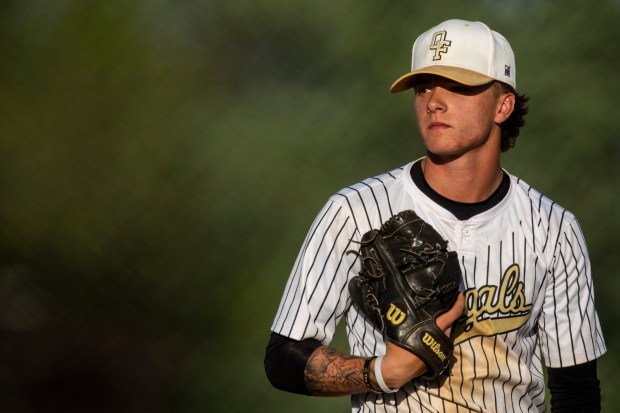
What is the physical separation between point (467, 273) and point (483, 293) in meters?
0.06

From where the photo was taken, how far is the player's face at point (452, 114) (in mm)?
2301

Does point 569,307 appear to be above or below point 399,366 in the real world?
above

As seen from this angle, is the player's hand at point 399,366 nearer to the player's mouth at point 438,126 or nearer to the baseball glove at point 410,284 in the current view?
the baseball glove at point 410,284

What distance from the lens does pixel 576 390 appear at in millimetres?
2480

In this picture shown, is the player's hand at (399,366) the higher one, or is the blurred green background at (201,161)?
the blurred green background at (201,161)

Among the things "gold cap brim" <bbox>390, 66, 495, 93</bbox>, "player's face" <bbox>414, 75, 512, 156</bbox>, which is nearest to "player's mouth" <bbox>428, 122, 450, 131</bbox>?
"player's face" <bbox>414, 75, 512, 156</bbox>

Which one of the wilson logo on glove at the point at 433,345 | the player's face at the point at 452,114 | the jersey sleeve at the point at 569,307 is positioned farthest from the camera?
the jersey sleeve at the point at 569,307

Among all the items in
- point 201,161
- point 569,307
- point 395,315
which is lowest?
point 395,315

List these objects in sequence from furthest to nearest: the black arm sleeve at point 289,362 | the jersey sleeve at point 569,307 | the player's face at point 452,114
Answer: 1. the jersey sleeve at point 569,307
2. the player's face at point 452,114
3. the black arm sleeve at point 289,362

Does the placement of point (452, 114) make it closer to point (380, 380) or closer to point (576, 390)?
point (380, 380)

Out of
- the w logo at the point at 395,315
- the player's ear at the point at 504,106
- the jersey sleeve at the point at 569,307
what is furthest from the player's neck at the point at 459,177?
the w logo at the point at 395,315

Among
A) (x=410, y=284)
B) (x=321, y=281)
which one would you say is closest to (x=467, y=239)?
(x=410, y=284)

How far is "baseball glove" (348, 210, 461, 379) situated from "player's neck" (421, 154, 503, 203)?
213 mm

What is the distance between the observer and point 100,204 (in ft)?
13.5
